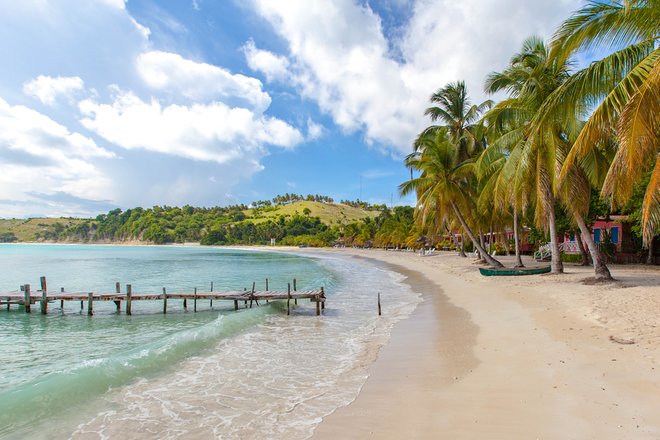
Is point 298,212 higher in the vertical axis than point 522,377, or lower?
higher

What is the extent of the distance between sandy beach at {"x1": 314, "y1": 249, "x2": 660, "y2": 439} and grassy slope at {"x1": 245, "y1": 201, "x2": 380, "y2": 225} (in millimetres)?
124688

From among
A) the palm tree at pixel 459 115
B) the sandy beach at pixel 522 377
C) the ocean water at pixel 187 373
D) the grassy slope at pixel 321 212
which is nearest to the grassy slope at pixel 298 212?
the grassy slope at pixel 321 212

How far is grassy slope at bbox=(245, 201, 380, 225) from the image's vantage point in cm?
14218

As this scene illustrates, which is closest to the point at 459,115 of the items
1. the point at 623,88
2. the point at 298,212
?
the point at 623,88

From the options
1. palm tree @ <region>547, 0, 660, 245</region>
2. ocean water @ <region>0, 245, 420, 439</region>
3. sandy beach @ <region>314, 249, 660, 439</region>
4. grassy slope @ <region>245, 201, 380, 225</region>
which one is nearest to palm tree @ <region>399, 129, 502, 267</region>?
ocean water @ <region>0, 245, 420, 439</region>

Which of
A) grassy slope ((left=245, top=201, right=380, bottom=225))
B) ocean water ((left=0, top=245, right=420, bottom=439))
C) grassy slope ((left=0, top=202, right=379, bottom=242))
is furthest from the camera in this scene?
grassy slope ((left=0, top=202, right=379, bottom=242))

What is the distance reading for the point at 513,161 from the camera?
15.2 metres

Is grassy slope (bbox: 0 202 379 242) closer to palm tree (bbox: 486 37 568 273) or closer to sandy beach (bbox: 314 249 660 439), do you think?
palm tree (bbox: 486 37 568 273)

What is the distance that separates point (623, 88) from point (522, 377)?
5.04 metres

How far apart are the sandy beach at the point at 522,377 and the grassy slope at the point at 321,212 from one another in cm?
12469

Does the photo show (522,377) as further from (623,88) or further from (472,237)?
(472,237)

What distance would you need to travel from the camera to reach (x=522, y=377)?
218 inches

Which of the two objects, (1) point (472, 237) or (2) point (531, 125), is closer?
(2) point (531, 125)

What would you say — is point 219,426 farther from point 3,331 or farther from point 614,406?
point 3,331
